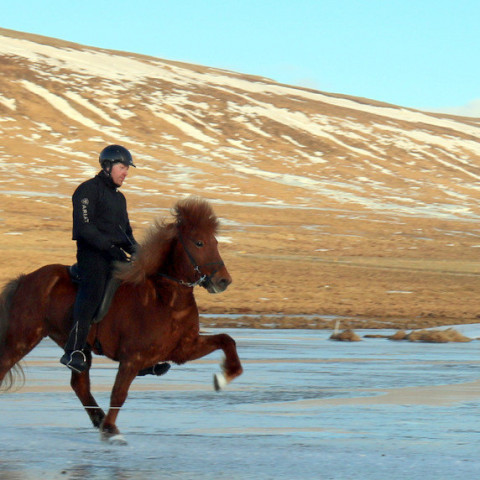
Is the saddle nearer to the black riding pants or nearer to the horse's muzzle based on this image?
the black riding pants

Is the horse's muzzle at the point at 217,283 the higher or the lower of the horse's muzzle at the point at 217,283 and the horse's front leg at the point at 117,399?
the higher

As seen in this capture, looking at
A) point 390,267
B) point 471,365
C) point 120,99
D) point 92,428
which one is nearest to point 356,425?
point 92,428

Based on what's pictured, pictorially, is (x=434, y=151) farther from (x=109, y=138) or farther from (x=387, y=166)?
(x=109, y=138)

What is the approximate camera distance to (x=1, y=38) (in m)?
148

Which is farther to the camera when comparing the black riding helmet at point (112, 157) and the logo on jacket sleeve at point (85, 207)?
the black riding helmet at point (112, 157)

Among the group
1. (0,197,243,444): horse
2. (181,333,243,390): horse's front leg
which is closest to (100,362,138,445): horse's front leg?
(0,197,243,444): horse

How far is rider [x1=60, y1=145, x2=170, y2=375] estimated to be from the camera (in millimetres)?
9844

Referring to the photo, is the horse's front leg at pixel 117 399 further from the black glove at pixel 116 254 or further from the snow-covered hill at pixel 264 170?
the snow-covered hill at pixel 264 170

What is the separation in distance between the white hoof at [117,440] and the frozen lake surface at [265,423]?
0.27ft

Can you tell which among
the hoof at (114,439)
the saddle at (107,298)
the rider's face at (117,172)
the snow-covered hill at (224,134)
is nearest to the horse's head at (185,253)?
the saddle at (107,298)

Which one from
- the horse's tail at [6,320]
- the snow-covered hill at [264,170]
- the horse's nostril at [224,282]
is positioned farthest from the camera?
the snow-covered hill at [264,170]

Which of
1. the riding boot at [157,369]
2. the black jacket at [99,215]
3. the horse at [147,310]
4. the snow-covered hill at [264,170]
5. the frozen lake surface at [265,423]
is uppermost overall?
the black jacket at [99,215]

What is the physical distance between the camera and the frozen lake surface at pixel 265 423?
826 centimetres

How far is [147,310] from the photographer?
9750mm
